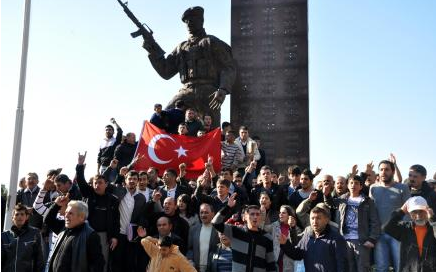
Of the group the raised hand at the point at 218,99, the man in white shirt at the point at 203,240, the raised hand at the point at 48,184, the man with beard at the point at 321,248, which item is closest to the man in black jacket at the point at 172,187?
the man in white shirt at the point at 203,240

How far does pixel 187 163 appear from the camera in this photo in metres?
11.2

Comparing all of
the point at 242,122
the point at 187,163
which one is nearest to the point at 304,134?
the point at 242,122

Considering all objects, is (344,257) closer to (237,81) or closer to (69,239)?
(69,239)

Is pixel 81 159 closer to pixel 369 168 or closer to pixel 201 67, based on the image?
pixel 369 168

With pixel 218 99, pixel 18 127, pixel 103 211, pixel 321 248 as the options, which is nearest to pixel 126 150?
pixel 18 127

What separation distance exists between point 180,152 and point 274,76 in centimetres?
509

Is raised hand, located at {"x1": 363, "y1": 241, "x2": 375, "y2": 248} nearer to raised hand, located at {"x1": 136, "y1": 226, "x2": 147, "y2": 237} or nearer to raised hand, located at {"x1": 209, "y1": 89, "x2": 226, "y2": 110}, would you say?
raised hand, located at {"x1": 136, "y1": 226, "x2": 147, "y2": 237}

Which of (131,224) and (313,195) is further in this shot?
(131,224)

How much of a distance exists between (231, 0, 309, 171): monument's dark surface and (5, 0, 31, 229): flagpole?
23.3 feet

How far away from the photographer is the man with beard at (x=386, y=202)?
704 centimetres

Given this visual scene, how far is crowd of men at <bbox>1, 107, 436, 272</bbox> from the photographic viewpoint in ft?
19.0

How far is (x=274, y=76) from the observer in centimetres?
1532

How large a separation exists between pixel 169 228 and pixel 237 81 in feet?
30.0

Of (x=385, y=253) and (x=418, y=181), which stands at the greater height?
(x=418, y=181)
